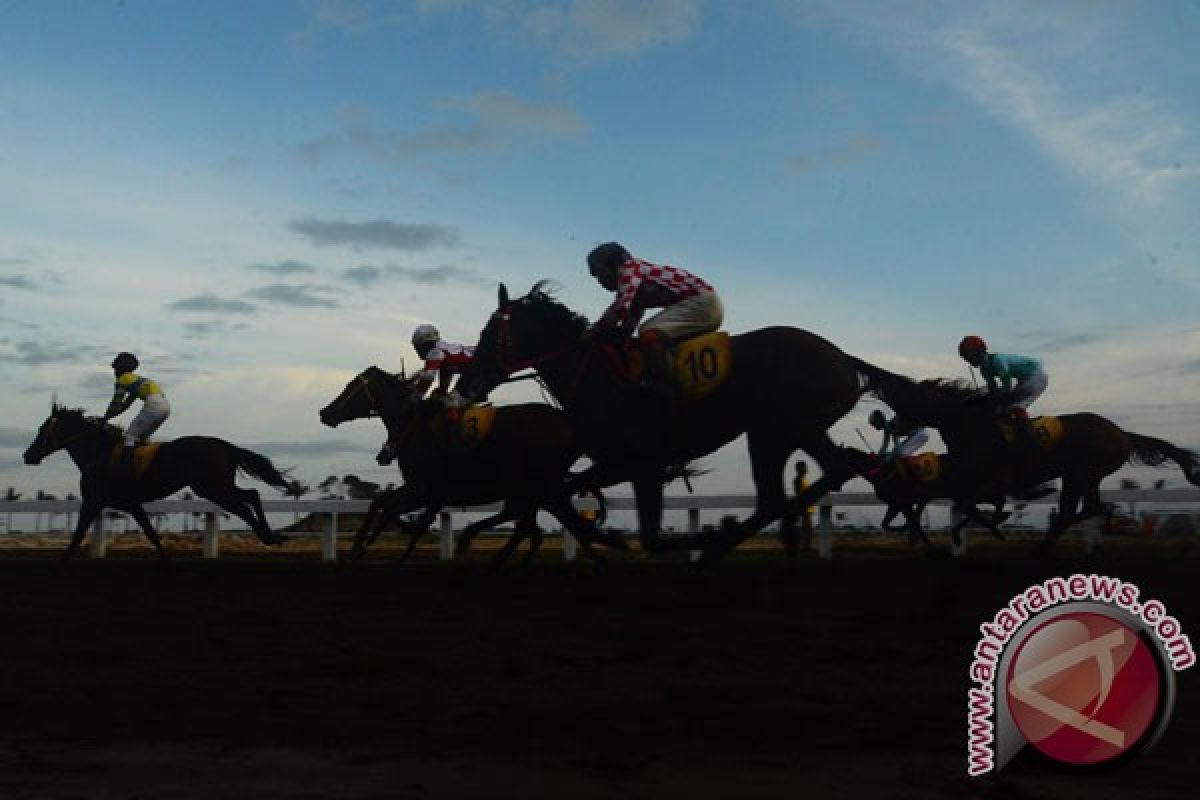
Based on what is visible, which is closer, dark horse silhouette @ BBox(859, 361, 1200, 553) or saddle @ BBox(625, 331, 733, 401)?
saddle @ BBox(625, 331, 733, 401)

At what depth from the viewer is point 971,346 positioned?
38.0 feet

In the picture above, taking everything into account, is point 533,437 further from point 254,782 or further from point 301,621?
point 254,782

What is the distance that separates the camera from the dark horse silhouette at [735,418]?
7.72 metres

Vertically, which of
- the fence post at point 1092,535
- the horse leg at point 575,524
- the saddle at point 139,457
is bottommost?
the fence post at point 1092,535

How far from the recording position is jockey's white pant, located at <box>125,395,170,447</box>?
11742 mm

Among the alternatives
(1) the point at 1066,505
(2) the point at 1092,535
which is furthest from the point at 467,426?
(2) the point at 1092,535

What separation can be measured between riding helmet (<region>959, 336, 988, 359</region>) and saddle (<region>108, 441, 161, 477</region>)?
344 inches

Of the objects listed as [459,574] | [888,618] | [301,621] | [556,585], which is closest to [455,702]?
[301,621]

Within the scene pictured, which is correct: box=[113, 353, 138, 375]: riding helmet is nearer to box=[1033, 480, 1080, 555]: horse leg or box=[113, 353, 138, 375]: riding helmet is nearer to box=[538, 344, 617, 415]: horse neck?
box=[538, 344, 617, 415]: horse neck

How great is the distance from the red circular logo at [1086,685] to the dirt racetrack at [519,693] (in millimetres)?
170

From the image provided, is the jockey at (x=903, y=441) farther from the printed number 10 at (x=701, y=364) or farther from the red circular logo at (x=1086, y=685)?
the red circular logo at (x=1086, y=685)

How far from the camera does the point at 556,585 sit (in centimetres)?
724

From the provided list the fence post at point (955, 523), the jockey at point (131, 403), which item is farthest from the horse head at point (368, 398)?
the fence post at point (955, 523)

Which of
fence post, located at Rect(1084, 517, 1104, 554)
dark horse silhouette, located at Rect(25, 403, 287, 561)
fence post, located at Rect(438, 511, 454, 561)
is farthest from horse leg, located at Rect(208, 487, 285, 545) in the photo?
fence post, located at Rect(1084, 517, 1104, 554)
